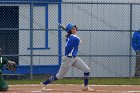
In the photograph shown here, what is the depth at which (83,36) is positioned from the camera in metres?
19.5

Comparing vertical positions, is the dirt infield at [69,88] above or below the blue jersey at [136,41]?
→ below

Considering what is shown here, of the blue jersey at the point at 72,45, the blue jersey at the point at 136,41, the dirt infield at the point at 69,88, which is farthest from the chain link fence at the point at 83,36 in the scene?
the blue jersey at the point at 72,45

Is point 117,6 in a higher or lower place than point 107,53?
higher

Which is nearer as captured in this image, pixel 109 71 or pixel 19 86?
pixel 19 86

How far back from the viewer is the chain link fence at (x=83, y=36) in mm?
19188

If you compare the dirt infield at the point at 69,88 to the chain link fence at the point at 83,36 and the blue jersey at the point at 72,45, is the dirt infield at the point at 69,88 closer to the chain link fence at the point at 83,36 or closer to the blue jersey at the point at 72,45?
the blue jersey at the point at 72,45

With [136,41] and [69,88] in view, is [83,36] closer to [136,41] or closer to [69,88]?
[136,41]

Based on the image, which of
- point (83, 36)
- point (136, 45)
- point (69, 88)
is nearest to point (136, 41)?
point (136, 45)

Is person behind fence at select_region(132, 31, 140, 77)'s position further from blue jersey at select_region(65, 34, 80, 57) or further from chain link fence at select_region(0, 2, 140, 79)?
blue jersey at select_region(65, 34, 80, 57)

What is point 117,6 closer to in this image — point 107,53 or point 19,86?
point 107,53

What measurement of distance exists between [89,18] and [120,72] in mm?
2227

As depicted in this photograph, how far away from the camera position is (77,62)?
14.3 meters

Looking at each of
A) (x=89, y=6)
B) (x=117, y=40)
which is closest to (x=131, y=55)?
(x=117, y=40)

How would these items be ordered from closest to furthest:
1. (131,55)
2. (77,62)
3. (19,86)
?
1. (77,62)
2. (19,86)
3. (131,55)
